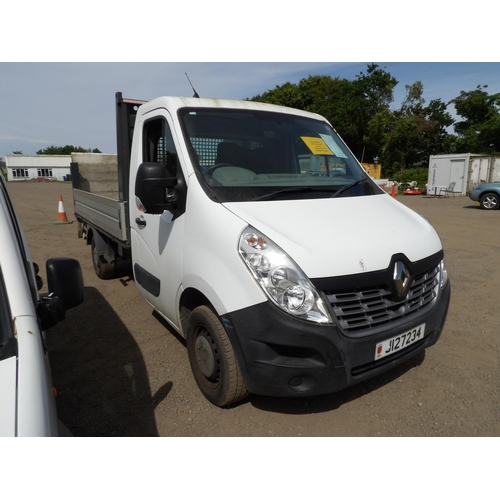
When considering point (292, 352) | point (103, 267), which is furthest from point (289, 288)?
point (103, 267)

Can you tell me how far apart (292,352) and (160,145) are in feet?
7.12

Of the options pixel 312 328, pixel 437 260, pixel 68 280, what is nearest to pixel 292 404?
pixel 312 328

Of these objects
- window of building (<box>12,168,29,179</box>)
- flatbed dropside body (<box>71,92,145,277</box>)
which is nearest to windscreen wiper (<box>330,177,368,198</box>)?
flatbed dropside body (<box>71,92,145,277</box>)

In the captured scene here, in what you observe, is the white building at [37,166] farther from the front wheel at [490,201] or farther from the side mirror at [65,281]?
the side mirror at [65,281]

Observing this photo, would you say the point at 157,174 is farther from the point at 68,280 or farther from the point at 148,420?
the point at 148,420

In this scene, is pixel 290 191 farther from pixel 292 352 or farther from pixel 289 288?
pixel 292 352

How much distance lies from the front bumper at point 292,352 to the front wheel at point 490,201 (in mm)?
15147

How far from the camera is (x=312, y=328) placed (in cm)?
215

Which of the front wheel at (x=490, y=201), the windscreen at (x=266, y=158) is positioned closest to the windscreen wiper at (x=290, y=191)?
the windscreen at (x=266, y=158)

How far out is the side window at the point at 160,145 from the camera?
10.3 ft

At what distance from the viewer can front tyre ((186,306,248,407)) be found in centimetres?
246

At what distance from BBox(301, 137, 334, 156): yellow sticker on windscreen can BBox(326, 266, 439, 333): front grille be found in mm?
1473

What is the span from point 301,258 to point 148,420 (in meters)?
1.58

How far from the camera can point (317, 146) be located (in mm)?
3543
